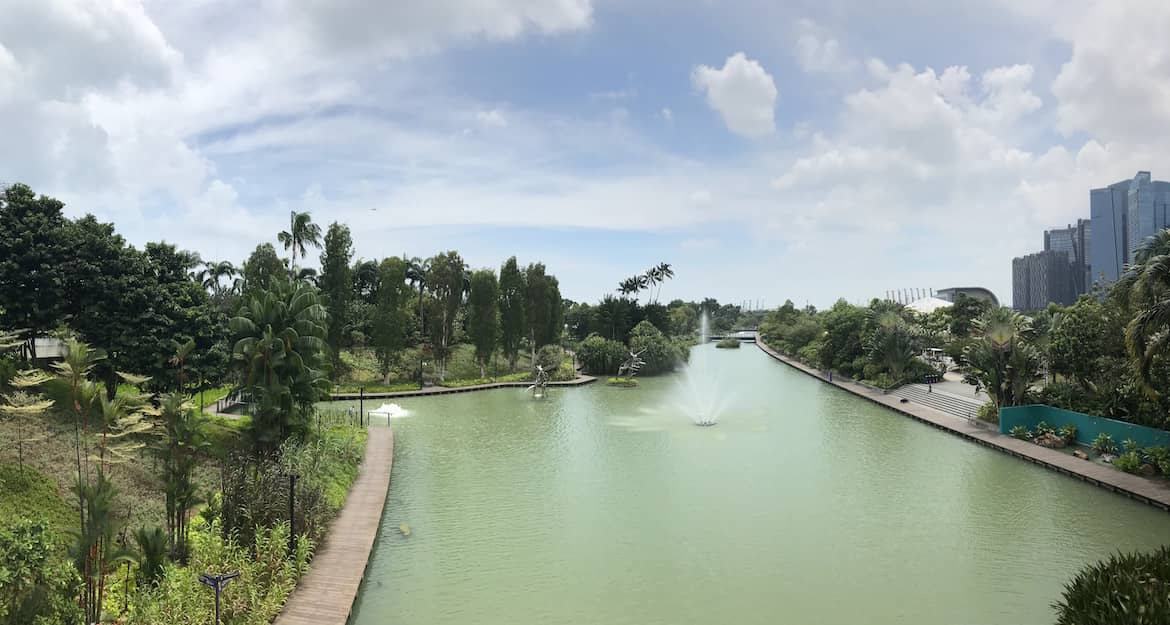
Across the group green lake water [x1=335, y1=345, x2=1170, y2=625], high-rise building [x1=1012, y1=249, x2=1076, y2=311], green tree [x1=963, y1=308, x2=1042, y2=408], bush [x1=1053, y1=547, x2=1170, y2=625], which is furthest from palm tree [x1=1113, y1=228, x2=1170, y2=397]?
high-rise building [x1=1012, y1=249, x2=1076, y2=311]

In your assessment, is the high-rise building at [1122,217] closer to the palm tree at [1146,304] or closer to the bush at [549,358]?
the bush at [549,358]

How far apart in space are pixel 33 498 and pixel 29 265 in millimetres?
9619

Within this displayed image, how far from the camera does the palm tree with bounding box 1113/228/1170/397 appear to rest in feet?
49.0

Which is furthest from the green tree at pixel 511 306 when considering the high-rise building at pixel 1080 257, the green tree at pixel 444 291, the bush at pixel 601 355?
the high-rise building at pixel 1080 257

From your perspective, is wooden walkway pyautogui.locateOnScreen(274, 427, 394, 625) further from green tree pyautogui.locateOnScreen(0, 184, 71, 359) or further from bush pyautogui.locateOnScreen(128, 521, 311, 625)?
green tree pyautogui.locateOnScreen(0, 184, 71, 359)

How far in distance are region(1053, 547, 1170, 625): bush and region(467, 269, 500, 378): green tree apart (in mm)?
34808

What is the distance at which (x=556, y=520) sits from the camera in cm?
1488

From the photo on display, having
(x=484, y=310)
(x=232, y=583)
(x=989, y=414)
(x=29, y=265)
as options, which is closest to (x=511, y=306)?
(x=484, y=310)

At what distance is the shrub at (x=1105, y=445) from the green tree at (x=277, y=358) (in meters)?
23.8

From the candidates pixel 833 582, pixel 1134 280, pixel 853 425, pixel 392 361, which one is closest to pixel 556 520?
pixel 833 582

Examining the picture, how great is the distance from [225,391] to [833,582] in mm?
29094

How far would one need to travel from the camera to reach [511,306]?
43375mm

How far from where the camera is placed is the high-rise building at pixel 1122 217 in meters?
114

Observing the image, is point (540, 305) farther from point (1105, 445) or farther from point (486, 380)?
point (1105, 445)
